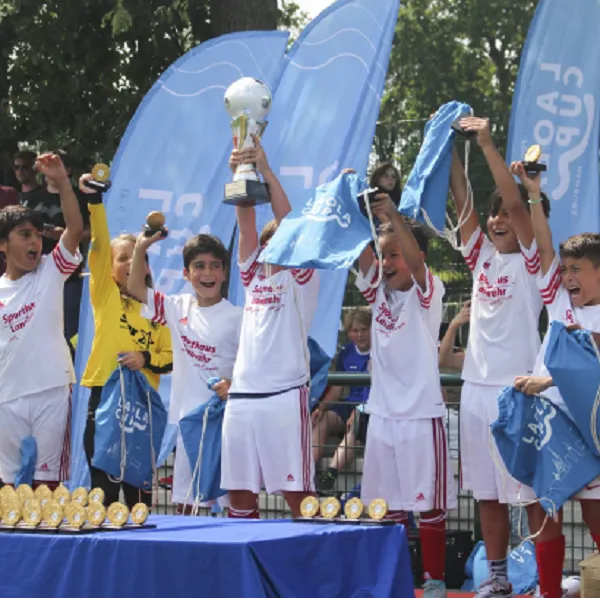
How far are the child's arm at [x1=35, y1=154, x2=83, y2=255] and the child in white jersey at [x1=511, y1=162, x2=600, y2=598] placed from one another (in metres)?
2.48

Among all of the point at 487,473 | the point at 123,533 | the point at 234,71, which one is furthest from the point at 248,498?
the point at 234,71

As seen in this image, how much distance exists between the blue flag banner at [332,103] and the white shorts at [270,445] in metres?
1.93

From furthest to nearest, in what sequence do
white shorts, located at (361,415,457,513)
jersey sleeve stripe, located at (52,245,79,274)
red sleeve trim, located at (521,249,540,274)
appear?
jersey sleeve stripe, located at (52,245,79,274) < white shorts, located at (361,415,457,513) < red sleeve trim, located at (521,249,540,274)

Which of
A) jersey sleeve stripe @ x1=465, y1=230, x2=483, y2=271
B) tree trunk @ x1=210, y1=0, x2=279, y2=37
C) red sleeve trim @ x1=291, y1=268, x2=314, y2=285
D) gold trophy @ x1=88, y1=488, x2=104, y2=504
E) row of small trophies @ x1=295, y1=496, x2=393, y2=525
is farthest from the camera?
tree trunk @ x1=210, y1=0, x2=279, y2=37

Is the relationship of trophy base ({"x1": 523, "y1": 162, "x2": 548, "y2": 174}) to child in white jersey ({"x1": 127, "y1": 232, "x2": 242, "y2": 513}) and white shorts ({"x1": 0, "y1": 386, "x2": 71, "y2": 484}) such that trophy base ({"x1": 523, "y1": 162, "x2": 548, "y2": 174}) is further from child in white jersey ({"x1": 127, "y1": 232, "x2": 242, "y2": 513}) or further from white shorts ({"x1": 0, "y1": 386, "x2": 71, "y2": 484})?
white shorts ({"x1": 0, "y1": 386, "x2": 71, "y2": 484})

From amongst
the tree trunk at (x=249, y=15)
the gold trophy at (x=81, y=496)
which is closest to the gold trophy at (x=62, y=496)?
the gold trophy at (x=81, y=496)

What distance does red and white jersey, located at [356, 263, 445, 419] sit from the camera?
726cm

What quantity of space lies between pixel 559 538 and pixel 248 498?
1.64 metres

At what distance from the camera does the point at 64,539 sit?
5.72m

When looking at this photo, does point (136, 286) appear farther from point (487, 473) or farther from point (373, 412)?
point (487, 473)

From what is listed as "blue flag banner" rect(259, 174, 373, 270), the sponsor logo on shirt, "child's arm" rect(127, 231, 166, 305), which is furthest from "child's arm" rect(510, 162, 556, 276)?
the sponsor logo on shirt

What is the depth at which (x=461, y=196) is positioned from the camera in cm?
752

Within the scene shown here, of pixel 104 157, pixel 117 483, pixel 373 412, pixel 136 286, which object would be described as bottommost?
pixel 117 483

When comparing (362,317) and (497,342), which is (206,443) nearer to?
(497,342)
